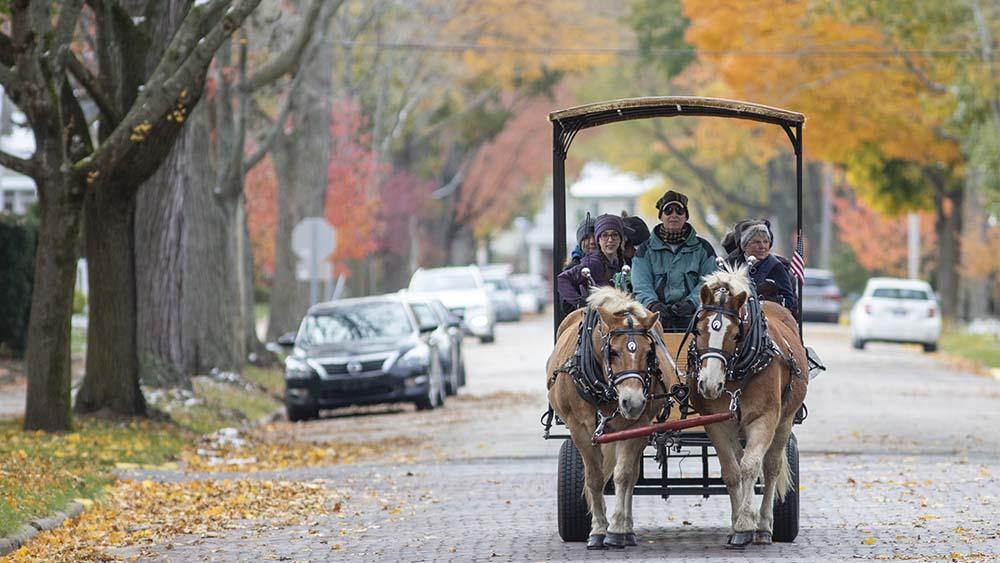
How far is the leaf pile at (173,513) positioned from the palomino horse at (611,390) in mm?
3018

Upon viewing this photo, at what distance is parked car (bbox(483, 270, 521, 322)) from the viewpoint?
221ft

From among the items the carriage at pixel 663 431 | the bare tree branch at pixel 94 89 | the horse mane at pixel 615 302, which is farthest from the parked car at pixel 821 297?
the horse mane at pixel 615 302

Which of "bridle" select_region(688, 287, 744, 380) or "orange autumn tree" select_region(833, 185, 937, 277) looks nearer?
"bridle" select_region(688, 287, 744, 380)

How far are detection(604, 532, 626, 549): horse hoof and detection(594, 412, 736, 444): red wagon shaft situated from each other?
0.67 meters

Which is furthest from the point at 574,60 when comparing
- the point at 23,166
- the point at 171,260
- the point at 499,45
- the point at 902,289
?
the point at 23,166

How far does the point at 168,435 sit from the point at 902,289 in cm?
2628

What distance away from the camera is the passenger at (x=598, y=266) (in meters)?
12.7

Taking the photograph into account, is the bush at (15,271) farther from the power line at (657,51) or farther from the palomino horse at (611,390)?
the palomino horse at (611,390)

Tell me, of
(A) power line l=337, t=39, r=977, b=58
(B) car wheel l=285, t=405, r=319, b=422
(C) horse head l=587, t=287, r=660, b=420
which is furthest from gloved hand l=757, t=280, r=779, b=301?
(A) power line l=337, t=39, r=977, b=58

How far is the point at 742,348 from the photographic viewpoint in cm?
1139

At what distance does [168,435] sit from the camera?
20.7m

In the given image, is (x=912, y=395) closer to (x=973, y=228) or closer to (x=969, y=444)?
(x=969, y=444)

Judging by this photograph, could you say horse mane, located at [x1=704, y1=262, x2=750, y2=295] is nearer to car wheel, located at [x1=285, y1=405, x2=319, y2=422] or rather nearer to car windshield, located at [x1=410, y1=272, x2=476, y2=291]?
car wheel, located at [x1=285, y1=405, x2=319, y2=422]

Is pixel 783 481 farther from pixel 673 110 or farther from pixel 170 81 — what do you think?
pixel 170 81
